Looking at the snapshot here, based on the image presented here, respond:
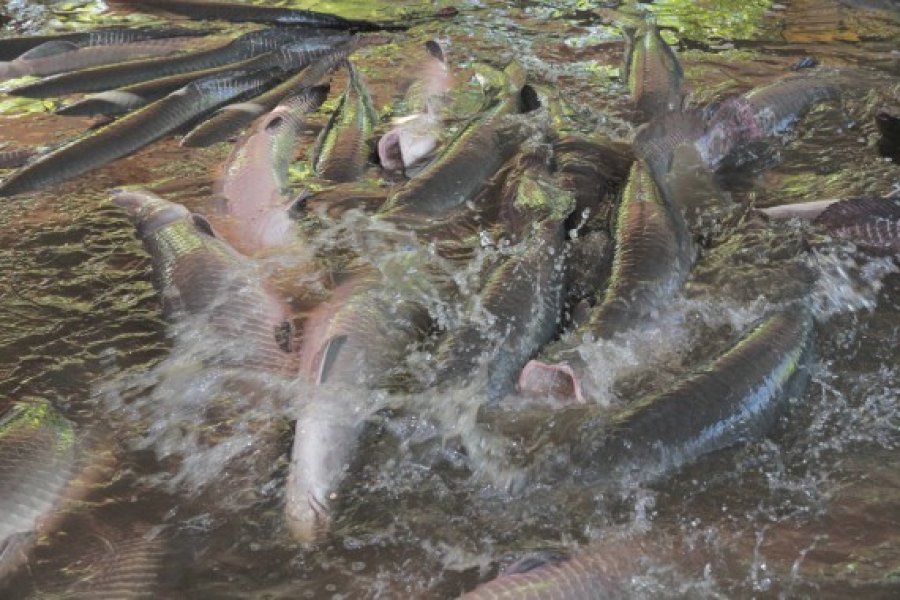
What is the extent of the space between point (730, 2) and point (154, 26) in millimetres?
5382

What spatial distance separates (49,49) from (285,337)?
15.0ft

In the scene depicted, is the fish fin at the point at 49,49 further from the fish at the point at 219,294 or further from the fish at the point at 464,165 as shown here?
the fish at the point at 464,165

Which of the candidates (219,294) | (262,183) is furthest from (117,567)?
(262,183)

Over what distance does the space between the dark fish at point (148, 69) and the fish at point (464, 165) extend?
2.42 meters

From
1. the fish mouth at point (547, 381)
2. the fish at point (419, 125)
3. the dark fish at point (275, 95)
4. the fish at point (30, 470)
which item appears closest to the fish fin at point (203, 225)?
the fish at point (30, 470)

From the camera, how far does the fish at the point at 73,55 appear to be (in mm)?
6520

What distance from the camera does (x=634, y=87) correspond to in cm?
575

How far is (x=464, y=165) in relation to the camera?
4547mm

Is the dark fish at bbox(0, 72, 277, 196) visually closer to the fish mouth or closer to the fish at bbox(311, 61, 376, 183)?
the fish at bbox(311, 61, 376, 183)

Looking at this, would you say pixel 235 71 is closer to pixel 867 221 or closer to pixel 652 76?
pixel 652 76

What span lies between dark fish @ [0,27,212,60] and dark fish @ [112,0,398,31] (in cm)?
68

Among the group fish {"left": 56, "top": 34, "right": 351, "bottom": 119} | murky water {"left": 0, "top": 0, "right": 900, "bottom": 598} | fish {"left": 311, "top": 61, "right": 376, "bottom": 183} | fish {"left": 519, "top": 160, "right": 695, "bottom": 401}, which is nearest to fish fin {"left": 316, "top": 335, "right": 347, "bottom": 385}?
murky water {"left": 0, "top": 0, "right": 900, "bottom": 598}

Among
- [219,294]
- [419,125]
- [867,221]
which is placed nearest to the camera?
[219,294]

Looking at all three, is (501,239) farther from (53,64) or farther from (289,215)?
(53,64)
